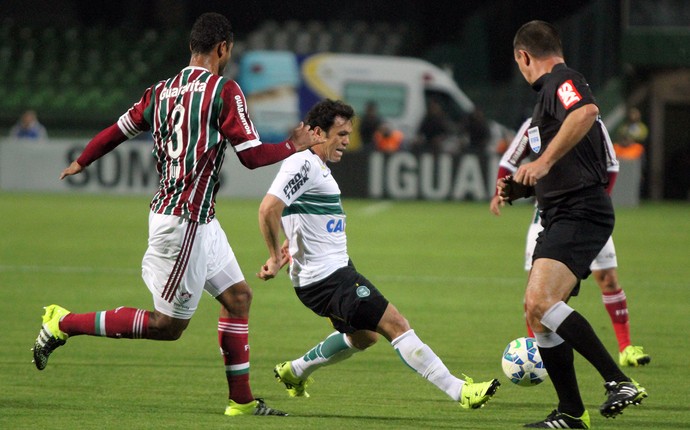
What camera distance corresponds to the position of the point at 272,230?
6.50 m

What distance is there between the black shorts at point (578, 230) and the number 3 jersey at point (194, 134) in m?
1.62

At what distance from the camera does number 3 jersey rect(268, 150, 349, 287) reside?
22.0 feet

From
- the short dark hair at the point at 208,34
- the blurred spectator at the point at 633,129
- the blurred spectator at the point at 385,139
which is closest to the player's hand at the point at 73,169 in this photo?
the short dark hair at the point at 208,34

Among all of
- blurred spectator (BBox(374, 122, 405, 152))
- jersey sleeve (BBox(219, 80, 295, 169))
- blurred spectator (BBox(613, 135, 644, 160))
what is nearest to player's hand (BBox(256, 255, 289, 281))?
jersey sleeve (BBox(219, 80, 295, 169))

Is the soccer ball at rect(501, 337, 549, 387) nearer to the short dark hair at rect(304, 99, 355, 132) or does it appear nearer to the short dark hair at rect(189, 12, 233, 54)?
the short dark hair at rect(304, 99, 355, 132)

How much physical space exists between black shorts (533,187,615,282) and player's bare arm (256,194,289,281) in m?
1.40

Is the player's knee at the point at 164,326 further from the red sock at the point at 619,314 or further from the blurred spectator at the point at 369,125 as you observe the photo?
the blurred spectator at the point at 369,125

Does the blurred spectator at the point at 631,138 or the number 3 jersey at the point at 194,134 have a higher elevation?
the number 3 jersey at the point at 194,134

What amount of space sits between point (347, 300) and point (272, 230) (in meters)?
0.57

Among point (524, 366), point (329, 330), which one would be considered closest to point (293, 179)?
point (524, 366)

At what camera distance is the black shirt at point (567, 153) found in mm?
6152

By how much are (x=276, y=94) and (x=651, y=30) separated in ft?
30.0

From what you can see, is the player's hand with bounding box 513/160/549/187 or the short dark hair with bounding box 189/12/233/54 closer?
the player's hand with bounding box 513/160/549/187

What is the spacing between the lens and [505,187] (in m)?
6.46
